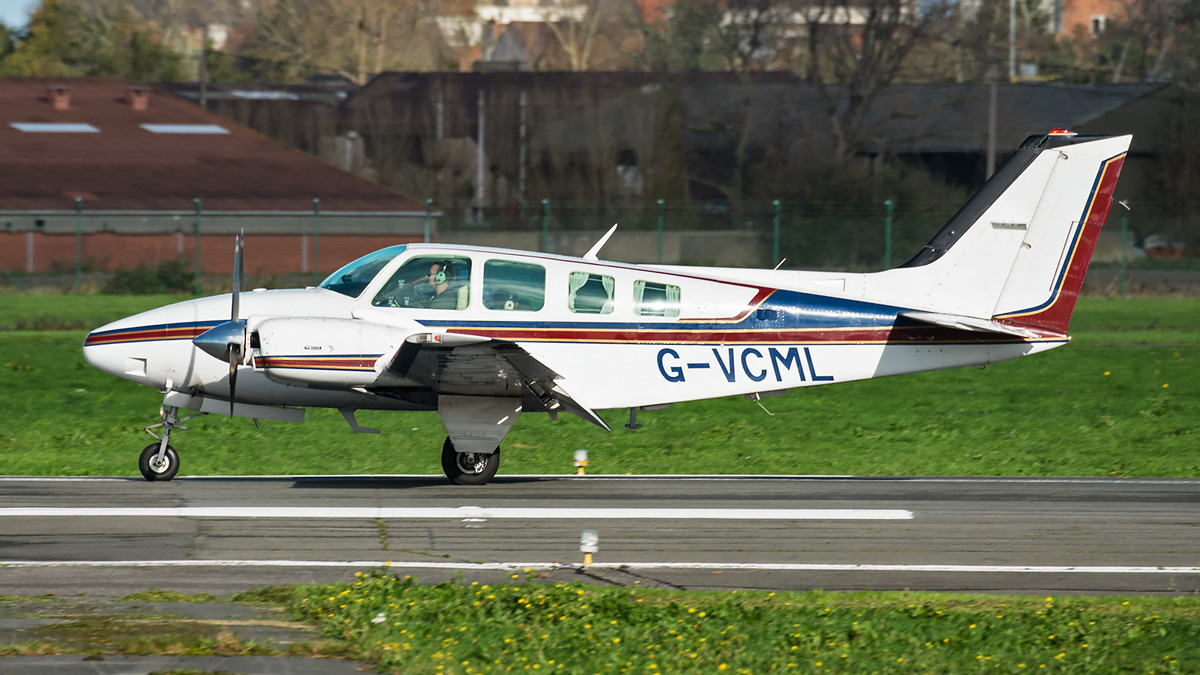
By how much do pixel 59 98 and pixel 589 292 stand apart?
135ft

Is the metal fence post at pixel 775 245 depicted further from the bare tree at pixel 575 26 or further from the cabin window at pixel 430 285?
the bare tree at pixel 575 26

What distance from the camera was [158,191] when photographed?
137ft

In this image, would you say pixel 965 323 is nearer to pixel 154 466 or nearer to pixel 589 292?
pixel 589 292

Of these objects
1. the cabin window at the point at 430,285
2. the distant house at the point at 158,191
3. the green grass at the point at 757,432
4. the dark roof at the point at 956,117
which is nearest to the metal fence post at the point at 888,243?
the dark roof at the point at 956,117

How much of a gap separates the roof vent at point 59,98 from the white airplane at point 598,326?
38734 mm

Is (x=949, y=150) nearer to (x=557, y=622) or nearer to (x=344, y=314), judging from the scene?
(x=344, y=314)

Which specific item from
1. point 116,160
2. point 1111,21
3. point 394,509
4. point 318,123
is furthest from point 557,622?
point 1111,21

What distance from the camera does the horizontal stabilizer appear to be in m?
13.3

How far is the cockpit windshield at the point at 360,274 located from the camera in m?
12.9

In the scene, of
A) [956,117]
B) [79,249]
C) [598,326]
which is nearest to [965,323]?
[598,326]

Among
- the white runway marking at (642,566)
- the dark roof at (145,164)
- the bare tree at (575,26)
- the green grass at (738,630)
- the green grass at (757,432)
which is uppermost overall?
the bare tree at (575,26)

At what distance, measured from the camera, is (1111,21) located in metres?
73.2

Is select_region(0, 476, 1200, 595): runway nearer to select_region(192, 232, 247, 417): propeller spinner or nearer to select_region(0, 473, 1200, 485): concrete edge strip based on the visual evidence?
select_region(0, 473, 1200, 485): concrete edge strip

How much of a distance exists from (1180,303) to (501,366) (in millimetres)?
29998
